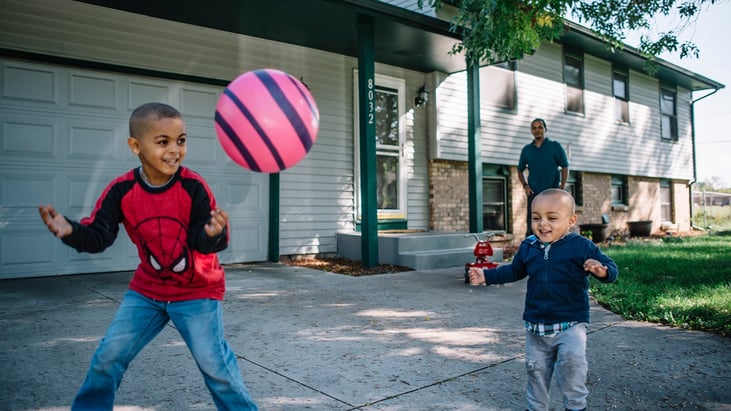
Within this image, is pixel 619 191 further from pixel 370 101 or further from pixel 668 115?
pixel 370 101

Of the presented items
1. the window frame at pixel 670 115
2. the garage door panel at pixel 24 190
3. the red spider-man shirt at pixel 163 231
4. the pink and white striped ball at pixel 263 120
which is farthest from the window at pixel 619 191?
the red spider-man shirt at pixel 163 231

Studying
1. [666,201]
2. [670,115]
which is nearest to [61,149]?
[670,115]

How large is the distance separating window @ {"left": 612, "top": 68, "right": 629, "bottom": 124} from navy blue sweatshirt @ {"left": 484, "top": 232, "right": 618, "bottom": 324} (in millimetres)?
14887

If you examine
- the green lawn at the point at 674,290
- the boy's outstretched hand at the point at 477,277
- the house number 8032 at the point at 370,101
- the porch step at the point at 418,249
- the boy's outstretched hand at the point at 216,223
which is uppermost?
the house number 8032 at the point at 370,101

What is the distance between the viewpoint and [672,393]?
2.78 meters

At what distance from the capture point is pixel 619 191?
53.9 ft

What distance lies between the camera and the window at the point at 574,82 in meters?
13.9

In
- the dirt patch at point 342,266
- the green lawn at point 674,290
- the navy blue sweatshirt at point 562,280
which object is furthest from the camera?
the dirt patch at point 342,266

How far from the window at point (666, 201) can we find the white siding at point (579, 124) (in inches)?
16.5

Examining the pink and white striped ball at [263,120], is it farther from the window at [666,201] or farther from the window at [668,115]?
the window at [666,201]

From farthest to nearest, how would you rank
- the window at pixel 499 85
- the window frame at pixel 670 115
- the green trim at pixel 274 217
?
the window frame at pixel 670 115, the window at pixel 499 85, the green trim at pixel 274 217

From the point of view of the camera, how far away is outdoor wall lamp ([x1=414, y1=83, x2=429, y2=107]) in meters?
10.3

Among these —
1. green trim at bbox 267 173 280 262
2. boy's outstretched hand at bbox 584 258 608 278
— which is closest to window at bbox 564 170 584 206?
green trim at bbox 267 173 280 262

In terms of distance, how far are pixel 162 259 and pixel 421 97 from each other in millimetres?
8677
